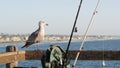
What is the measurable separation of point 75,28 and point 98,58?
9.27ft

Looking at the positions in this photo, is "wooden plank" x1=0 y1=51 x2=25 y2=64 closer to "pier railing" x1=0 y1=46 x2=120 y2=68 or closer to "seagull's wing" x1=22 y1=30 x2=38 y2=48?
"pier railing" x1=0 y1=46 x2=120 y2=68

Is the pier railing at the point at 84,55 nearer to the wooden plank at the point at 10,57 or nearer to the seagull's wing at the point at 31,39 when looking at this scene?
the wooden plank at the point at 10,57

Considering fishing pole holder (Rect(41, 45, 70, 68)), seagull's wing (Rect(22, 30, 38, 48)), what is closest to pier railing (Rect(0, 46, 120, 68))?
fishing pole holder (Rect(41, 45, 70, 68))

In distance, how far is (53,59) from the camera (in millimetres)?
7879

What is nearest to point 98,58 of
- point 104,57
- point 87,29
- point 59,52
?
point 104,57

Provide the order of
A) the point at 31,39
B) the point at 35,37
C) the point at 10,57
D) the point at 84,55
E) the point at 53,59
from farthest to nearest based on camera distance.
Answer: the point at 31,39 < the point at 35,37 < the point at 84,55 < the point at 10,57 < the point at 53,59

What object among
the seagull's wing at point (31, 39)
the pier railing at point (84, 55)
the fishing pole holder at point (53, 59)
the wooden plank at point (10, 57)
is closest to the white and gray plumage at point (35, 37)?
the seagull's wing at point (31, 39)

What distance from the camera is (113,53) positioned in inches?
410

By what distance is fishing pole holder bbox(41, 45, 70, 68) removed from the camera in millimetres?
7781

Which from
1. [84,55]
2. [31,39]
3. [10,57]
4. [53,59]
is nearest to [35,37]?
[31,39]

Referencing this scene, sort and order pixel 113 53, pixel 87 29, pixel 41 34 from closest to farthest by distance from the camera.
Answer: pixel 87 29, pixel 113 53, pixel 41 34

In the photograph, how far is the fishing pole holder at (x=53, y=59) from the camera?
7.78 m

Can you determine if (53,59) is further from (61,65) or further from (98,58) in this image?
(98,58)

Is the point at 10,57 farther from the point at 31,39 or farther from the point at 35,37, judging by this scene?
the point at 31,39
